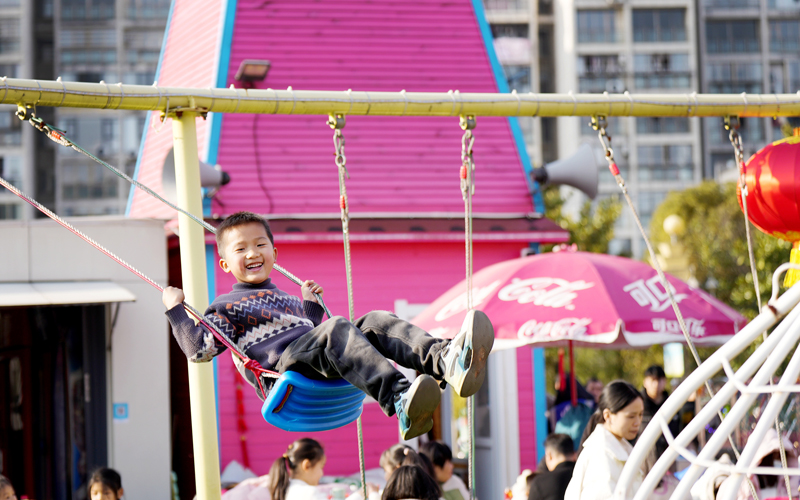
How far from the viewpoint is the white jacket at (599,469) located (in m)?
4.86

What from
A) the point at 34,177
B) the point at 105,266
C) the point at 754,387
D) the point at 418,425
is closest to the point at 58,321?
the point at 105,266

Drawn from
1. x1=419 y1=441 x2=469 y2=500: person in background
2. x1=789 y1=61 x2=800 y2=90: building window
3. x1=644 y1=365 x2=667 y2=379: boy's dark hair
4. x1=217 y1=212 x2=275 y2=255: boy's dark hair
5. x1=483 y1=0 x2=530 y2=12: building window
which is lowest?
x1=419 y1=441 x2=469 y2=500: person in background

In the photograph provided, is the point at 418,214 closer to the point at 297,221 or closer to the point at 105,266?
the point at 297,221

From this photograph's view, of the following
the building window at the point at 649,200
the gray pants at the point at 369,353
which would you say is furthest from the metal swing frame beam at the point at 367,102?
the building window at the point at 649,200

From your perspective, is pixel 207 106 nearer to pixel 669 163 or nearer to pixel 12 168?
pixel 12 168

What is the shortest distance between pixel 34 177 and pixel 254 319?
46470 millimetres

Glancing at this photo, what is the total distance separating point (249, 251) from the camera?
14.6ft

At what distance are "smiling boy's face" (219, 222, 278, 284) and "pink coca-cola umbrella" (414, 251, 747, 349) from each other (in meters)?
2.94

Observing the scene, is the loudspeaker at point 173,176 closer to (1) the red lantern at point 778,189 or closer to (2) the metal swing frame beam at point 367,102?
(2) the metal swing frame beam at point 367,102

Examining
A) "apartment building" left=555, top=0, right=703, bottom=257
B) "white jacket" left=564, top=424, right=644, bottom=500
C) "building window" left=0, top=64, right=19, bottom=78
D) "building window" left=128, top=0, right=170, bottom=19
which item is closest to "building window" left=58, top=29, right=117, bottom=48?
"building window" left=128, top=0, right=170, bottom=19

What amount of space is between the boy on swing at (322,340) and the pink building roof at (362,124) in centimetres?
583

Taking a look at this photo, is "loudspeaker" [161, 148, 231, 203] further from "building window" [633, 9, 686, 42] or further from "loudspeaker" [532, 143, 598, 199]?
"building window" [633, 9, 686, 42]

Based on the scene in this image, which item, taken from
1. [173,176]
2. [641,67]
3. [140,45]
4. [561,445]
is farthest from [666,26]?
[561,445]

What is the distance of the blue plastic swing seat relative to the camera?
4090 millimetres
